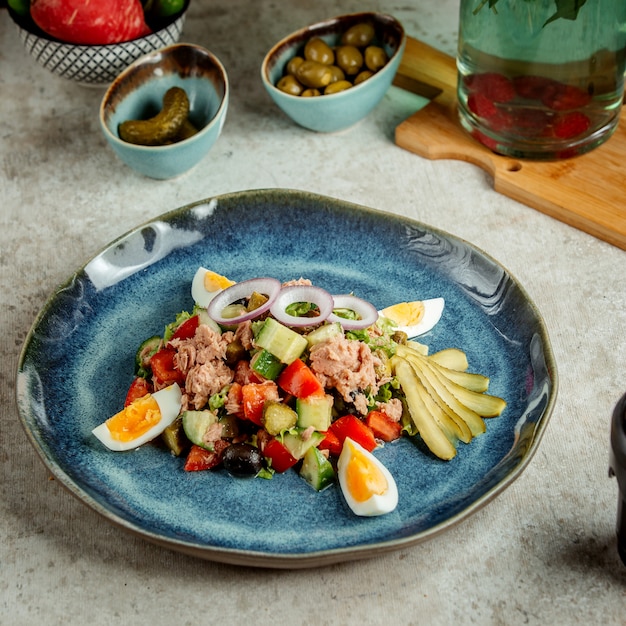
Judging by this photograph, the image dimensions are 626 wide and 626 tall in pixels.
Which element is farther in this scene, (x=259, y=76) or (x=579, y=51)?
(x=259, y=76)

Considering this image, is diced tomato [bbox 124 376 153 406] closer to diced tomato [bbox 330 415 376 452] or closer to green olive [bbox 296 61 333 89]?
diced tomato [bbox 330 415 376 452]

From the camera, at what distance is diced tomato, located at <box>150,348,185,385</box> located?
2.96m

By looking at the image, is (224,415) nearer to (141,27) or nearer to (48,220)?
(48,220)

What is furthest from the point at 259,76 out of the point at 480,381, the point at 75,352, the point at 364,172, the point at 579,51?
the point at 480,381

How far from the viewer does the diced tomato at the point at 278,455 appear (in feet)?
8.98

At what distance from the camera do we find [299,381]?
2.78m

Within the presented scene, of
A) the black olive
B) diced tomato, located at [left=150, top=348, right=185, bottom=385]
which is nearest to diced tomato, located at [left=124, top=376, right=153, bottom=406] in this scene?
diced tomato, located at [left=150, top=348, right=185, bottom=385]

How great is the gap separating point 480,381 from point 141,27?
8.62ft

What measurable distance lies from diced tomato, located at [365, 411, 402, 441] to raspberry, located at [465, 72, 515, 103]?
180 centimetres

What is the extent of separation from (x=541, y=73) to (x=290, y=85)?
120 centimetres

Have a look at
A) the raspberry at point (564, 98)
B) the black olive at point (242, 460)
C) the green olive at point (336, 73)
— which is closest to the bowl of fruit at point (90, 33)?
the green olive at point (336, 73)

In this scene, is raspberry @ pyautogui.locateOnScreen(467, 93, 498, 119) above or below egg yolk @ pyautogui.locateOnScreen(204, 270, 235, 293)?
above

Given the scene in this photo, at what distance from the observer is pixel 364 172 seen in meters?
4.29

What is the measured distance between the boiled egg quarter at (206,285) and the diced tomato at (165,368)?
13.9 inches
